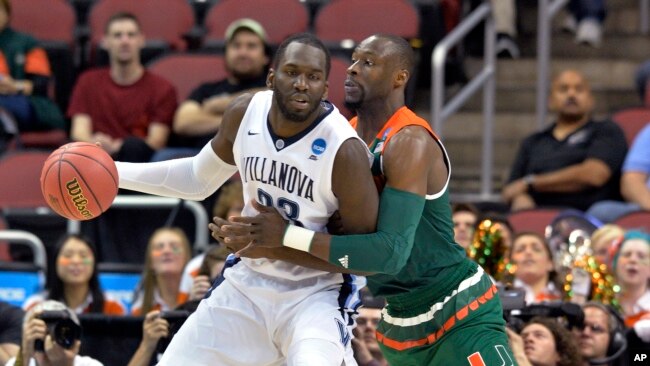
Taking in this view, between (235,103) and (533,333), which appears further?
(533,333)

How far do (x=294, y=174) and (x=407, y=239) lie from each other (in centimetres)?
52

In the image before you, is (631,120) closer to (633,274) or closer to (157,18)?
(633,274)

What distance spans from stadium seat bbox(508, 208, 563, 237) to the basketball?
4.20m

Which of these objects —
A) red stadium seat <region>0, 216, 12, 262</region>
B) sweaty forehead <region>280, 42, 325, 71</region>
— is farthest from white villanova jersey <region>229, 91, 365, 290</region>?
red stadium seat <region>0, 216, 12, 262</region>

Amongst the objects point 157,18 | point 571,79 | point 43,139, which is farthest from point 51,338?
point 157,18

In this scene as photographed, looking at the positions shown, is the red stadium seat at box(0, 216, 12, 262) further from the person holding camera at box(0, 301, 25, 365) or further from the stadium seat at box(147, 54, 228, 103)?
the stadium seat at box(147, 54, 228, 103)

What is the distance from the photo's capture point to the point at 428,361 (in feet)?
19.3

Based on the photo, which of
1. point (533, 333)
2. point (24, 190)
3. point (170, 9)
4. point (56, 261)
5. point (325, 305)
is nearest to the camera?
point (325, 305)

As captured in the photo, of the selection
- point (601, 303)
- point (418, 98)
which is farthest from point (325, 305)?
point (418, 98)

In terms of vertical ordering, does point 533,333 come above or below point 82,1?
below

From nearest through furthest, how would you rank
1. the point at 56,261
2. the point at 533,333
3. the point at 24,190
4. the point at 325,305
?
the point at 325,305, the point at 533,333, the point at 56,261, the point at 24,190

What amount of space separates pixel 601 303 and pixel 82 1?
573cm

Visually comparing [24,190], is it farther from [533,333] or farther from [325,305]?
[325,305]

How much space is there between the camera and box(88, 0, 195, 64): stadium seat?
11344 millimetres
